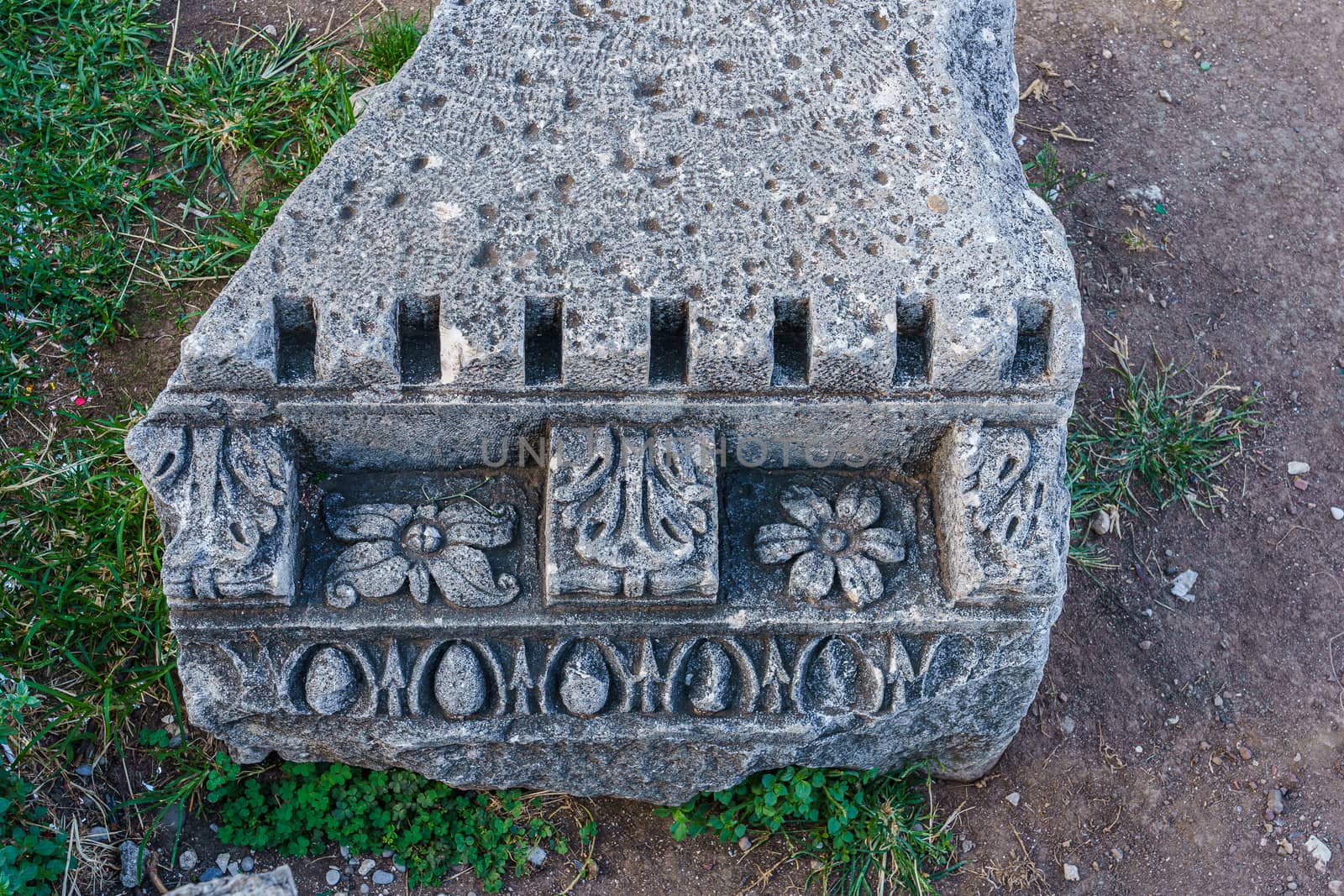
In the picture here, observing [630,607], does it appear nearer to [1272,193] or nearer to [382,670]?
[382,670]

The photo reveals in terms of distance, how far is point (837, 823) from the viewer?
114 inches

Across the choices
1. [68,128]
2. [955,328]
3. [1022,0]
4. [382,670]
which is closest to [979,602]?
[955,328]

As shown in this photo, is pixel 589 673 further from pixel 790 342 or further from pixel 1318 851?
pixel 1318 851

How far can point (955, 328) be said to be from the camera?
245 cm

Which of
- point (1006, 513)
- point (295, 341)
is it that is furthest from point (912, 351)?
point (295, 341)

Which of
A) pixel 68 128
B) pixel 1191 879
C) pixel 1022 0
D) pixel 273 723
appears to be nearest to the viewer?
pixel 273 723

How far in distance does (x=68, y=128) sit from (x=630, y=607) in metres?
2.55

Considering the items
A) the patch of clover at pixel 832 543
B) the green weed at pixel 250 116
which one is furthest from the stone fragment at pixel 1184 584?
the green weed at pixel 250 116

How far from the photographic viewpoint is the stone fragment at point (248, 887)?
7.25 feet

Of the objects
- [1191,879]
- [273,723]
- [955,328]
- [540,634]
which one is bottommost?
[1191,879]

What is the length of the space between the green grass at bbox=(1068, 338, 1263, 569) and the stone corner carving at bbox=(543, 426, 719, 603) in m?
1.44

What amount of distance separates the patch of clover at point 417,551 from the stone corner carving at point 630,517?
0.48ft

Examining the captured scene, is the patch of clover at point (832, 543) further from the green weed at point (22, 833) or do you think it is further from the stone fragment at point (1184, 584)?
the green weed at point (22, 833)

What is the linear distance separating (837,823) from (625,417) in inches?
45.5
